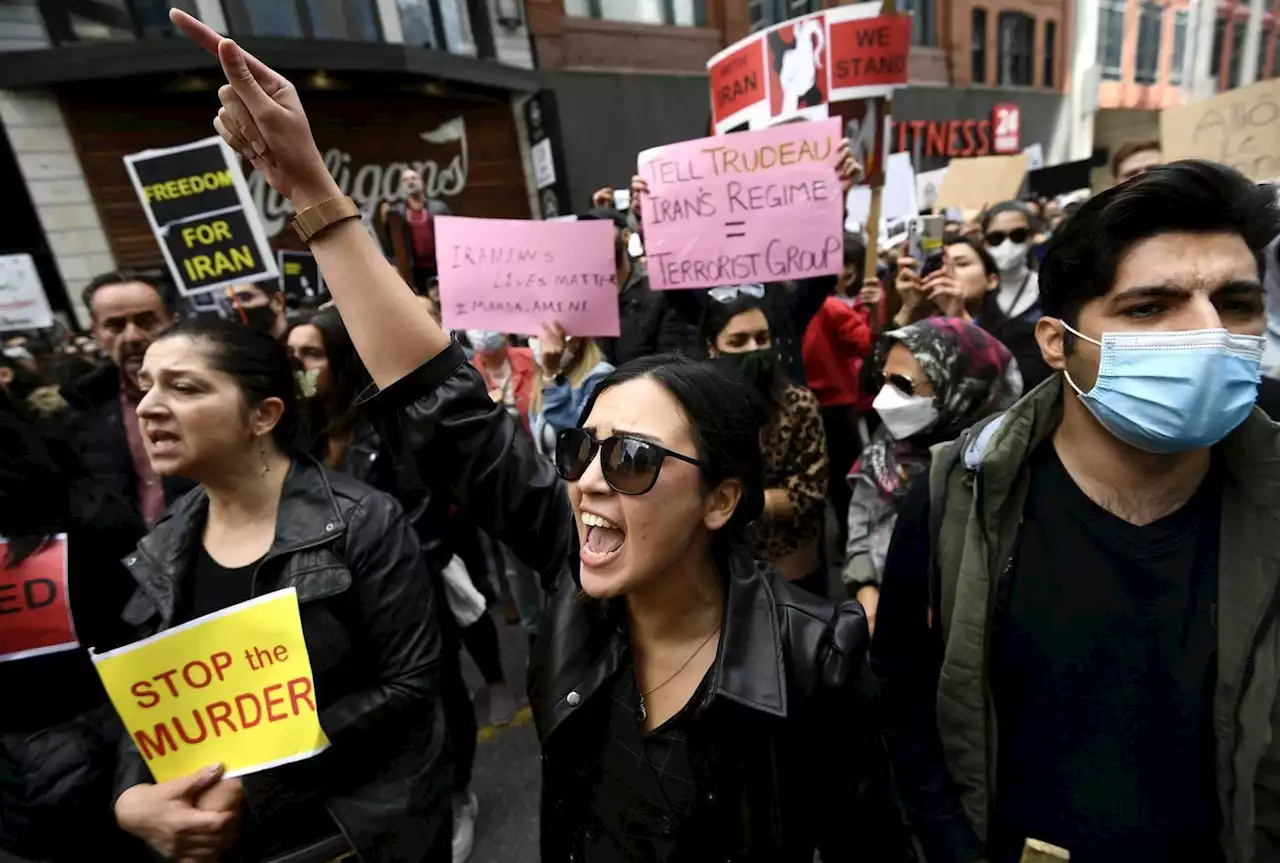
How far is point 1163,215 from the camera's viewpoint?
1.12 metres

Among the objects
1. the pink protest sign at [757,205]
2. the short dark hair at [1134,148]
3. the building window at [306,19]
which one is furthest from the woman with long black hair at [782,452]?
the building window at [306,19]

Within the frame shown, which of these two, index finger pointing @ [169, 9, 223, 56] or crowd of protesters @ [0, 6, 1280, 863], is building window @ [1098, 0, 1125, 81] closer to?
crowd of protesters @ [0, 6, 1280, 863]

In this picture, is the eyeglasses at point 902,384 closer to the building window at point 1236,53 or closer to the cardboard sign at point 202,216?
the cardboard sign at point 202,216

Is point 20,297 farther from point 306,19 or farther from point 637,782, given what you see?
point 637,782

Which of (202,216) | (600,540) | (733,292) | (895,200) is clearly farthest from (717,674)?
(895,200)

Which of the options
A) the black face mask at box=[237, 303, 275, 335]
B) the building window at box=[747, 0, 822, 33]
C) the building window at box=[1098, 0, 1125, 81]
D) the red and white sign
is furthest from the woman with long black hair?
the building window at box=[1098, 0, 1125, 81]

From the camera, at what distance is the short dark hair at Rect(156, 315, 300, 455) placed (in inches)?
67.7

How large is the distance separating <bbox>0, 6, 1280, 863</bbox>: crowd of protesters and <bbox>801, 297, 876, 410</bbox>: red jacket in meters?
1.98

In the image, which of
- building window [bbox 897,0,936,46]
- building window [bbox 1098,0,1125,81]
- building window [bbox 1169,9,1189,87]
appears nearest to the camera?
building window [bbox 897,0,936,46]

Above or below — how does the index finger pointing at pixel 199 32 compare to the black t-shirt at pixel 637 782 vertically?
above

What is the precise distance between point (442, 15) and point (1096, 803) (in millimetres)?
12857

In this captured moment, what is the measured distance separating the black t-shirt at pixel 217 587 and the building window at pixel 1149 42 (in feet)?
99.0

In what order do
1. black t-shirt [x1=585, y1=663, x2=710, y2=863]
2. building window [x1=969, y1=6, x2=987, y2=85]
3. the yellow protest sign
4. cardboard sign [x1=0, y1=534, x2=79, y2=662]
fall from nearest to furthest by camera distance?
black t-shirt [x1=585, y1=663, x2=710, y2=863]
the yellow protest sign
cardboard sign [x1=0, y1=534, x2=79, y2=662]
building window [x1=969, y1=6, x2=987, y2=85]

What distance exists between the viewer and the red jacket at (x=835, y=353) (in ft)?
12.4
